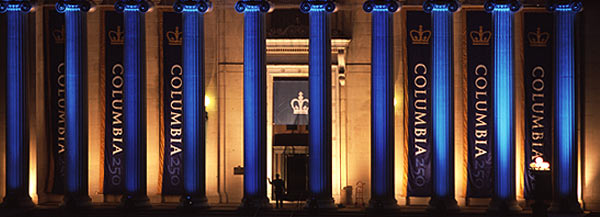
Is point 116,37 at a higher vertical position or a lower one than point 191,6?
lower

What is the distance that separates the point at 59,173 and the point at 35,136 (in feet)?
9.30

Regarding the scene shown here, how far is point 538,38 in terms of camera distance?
43.3 m

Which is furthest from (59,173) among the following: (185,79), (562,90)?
(562,90)

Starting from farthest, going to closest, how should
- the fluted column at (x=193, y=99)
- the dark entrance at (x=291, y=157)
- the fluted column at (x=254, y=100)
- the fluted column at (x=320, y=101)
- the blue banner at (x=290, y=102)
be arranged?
the dark entrance at (x=291, y=157)
the blue banner at (x=290, y=102)
the fluted column at (x=193, y=99)
the fluted column at (x=254, y=100)
the fluted column at (x=320, y=101)

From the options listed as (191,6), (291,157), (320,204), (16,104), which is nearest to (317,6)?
(191,6)

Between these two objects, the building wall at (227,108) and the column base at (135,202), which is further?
the building wall at (227,108)

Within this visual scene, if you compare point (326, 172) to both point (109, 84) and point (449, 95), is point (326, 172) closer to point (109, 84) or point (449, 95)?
point (449, 95)

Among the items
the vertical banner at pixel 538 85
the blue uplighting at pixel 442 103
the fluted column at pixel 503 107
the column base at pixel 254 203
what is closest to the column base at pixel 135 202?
the column base at pixel 254 203

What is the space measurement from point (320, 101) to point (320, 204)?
204 inches

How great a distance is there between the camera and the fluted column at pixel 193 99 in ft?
140

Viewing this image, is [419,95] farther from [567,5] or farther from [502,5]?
[567,5]

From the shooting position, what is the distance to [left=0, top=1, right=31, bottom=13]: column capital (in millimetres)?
42716

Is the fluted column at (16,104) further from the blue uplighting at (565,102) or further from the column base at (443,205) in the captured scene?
the blue uplighting at (565,102)

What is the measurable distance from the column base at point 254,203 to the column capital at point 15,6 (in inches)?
581
